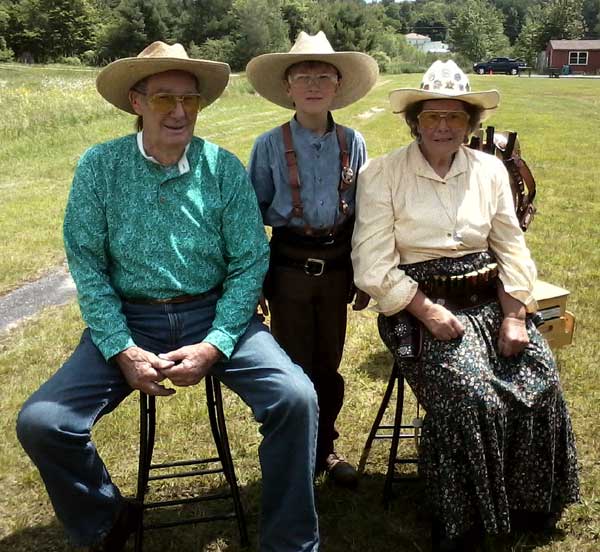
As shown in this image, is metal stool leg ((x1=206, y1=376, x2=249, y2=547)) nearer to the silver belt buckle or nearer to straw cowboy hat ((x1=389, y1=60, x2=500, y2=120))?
the silver belt buckle

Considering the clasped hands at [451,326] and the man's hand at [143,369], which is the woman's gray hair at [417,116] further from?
the man's hand at [143,369]

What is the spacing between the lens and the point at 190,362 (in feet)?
8.37

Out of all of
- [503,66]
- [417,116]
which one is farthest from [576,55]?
[417,116]

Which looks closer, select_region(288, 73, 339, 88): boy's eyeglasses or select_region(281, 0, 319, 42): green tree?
select_region(288, 73, 339, 88): boy's eyeglasses

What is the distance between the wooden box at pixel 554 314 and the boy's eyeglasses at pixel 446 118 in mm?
1133

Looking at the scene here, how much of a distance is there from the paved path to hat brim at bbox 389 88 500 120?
3567 mm

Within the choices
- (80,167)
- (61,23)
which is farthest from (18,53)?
(80,167)

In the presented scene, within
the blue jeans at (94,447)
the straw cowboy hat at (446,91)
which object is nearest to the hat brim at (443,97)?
the straw cowboy hat at (446,91)

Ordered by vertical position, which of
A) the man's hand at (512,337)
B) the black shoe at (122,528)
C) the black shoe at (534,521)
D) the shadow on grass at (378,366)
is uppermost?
the man's hand at (512,337)

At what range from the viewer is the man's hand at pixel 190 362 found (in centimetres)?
253

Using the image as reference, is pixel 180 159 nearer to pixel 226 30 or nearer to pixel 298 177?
pixel 298 177

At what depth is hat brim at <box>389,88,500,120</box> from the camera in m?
2.80

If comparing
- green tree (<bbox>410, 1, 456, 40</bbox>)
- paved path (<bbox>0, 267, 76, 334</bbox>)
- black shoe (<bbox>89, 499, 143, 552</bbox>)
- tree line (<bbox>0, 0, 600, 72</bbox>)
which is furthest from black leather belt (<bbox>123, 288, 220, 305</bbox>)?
green tree (<bbox>410, 1, 456, 40</bbox>)

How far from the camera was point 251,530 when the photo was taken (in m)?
2.97
